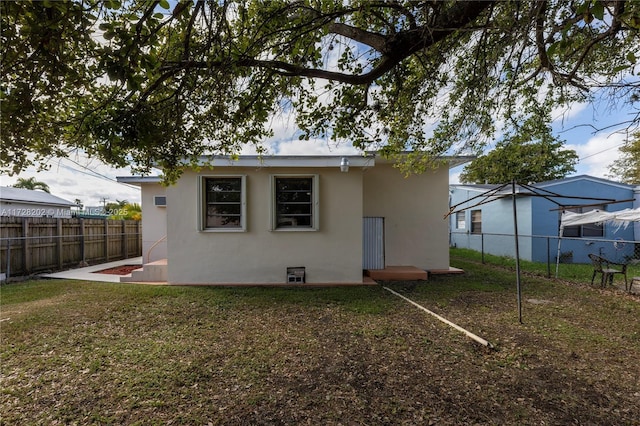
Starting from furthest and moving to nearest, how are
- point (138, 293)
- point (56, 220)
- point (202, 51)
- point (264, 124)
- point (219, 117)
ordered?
point (56, 220)
point (138, 293)
point (264, 124)
point (219, 117)
point (202, 51)

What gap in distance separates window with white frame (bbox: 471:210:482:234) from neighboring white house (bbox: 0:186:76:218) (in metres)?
22.8

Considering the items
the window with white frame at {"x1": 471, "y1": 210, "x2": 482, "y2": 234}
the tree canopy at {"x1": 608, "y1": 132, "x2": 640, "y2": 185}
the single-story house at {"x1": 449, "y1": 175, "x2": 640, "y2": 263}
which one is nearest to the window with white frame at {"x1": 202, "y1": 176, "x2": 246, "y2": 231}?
the single-story house at {"x1": 449, "y1": 175, "x2": 640, "y2": 263}

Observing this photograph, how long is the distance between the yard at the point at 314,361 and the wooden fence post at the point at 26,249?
2.67 m

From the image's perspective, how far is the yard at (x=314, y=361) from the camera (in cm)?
234

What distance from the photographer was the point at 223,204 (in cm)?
664

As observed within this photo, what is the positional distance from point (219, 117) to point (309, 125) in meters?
1.39

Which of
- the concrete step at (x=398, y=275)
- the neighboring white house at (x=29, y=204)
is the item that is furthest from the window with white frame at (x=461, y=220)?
the neighboring white house at (x=29, y=204)

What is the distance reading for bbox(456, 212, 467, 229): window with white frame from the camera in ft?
48.3

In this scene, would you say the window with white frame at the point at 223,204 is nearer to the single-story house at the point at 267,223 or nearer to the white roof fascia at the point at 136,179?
the single-story house at the point at 267,223

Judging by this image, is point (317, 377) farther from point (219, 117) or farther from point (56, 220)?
point (56, 220)

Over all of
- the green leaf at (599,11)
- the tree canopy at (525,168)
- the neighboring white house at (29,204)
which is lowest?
the neighboring white house at (29,204)

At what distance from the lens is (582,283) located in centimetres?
697

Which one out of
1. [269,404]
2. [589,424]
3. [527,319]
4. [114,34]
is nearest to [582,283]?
[527,319]

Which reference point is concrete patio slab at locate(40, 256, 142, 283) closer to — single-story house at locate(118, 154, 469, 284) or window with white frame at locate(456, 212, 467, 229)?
single-story house at locate(118, 154, 469, 284)
